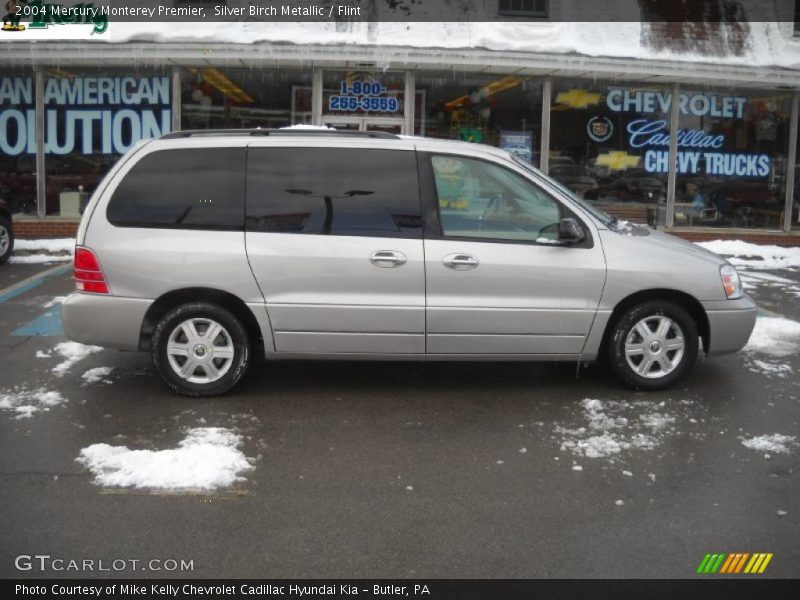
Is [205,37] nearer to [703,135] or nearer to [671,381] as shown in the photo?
[703,135]

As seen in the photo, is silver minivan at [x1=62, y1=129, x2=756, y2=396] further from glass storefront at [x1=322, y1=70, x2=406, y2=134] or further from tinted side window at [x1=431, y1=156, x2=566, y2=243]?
glass storefront at [x1=322, y1=70, x2=406, y2=134]

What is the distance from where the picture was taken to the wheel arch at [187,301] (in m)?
6.08

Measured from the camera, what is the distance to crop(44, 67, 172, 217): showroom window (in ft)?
48.5

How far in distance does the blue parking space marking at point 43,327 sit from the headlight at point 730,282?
18.9 ft

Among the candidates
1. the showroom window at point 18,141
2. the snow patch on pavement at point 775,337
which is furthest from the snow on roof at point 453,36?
the snow patch on pavement at point 775,337

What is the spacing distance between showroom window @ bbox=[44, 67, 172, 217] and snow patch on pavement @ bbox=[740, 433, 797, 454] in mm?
11996

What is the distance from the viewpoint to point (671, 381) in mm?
6367

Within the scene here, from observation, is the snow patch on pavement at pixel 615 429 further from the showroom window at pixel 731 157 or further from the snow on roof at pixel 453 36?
the showroom window at pixel 731 157

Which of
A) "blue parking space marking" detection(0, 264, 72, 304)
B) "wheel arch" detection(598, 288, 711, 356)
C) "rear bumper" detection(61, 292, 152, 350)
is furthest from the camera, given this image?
"blue parking space marking" detection(0, 264, 72, 304)

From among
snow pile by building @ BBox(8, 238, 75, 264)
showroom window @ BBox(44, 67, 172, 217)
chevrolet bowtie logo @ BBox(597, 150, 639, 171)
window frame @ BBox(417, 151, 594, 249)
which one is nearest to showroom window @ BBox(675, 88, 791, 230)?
chevrolet bowtie logo @ BBox(597, 150, 639, 171)

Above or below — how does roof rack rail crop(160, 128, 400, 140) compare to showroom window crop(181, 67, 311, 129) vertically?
below

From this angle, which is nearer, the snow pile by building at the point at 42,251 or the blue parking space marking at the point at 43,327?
the blue parking space marking at the point at 43,327

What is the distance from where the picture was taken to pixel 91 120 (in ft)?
48.7

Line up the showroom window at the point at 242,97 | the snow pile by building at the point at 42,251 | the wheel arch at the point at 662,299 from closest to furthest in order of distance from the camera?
the wheel arch at the point at 662,299, the snow pile by building at the point at 42,251, the showroom window at the point at 242,97
